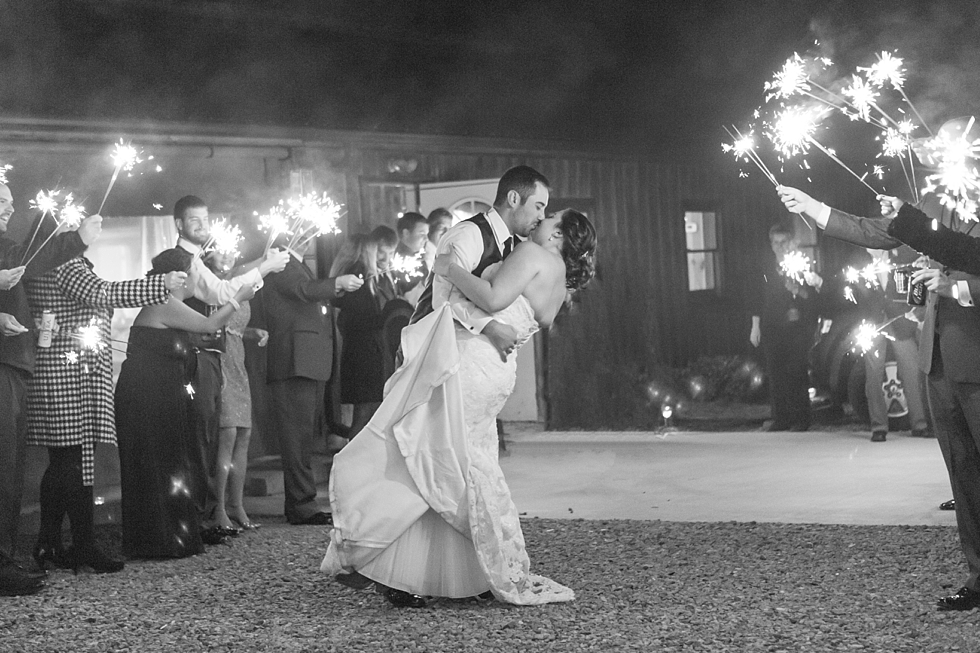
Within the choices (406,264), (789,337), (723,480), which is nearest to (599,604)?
(723,480)

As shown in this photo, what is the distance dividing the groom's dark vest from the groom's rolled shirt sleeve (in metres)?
0.03

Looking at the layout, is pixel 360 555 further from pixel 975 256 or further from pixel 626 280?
pixel 626 280

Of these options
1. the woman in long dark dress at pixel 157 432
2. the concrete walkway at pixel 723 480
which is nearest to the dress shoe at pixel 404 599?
the woman in long dark dress at pixel 157 432

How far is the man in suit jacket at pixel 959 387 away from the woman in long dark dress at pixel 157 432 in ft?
12.9

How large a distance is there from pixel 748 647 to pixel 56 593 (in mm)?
3734

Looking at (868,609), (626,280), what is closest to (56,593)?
(868,609)

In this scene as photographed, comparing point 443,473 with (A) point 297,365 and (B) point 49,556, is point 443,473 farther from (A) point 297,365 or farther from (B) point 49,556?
(A) point 297,365

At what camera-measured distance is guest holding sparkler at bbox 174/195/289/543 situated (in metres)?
7.99

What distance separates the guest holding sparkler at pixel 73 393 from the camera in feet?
24.0

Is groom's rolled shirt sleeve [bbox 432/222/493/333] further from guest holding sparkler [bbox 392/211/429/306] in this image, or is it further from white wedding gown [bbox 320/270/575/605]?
guest holding sparkler [bbox 392/211/429/306]

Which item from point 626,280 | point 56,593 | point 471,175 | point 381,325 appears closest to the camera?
point 56,593

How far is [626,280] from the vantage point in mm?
18344

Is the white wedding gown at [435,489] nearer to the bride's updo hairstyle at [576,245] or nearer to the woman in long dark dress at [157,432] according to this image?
the bride's updo hairstyle at [576,245]

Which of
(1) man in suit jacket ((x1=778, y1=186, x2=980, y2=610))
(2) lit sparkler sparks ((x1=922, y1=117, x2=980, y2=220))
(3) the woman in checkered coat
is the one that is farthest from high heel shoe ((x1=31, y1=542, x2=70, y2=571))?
(2) lit sparkler sparks ((x1=922, y1=117, x2=980, y2=220))
